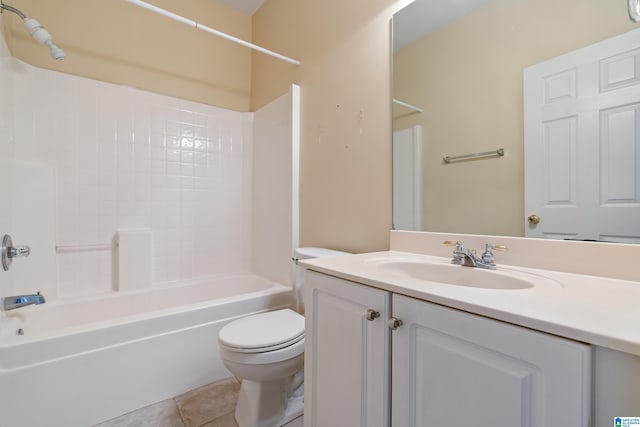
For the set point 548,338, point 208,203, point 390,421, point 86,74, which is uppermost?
point 86,74

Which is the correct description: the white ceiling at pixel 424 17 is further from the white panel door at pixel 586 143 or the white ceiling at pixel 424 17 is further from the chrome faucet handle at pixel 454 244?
the chrome faucet handle at pixel 454 244

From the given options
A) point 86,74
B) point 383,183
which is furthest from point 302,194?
point 86,74

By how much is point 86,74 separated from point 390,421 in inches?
103

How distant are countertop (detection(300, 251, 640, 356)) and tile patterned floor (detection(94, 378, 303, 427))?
1.07 m

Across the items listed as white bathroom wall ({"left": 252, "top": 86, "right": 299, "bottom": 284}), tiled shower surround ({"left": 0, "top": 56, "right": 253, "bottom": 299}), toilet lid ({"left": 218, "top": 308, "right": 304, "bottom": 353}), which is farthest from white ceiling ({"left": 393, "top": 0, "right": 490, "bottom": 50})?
tiled shower surround ({"left": 0, "top": 56, "right": 253, "bottom": 299})

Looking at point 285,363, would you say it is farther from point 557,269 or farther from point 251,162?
point 251,162

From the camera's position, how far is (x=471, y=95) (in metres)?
1.15

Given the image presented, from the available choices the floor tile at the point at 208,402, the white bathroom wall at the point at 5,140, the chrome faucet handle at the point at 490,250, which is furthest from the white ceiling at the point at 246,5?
the floor tile at the point at 208,402

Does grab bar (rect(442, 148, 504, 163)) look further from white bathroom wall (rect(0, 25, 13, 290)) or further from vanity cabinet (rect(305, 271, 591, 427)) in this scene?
white bathroom wall (rect(0, 25, 13, 290))

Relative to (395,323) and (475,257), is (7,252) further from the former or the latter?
(475,257)

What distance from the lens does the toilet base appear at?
1284 mm

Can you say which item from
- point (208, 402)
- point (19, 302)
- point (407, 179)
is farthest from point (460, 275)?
point (19, 302)

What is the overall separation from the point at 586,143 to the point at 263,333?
1396 millimetres

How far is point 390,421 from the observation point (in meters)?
0.73
